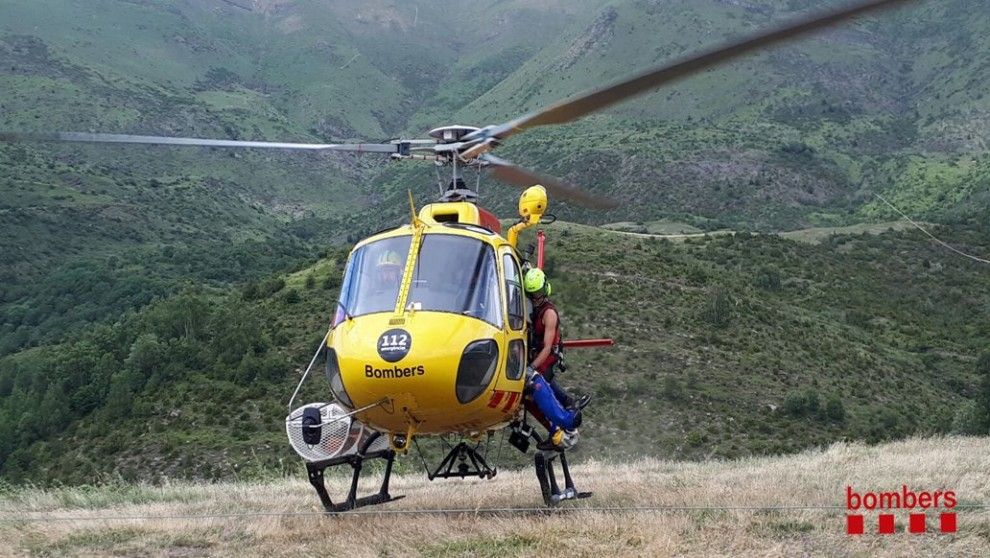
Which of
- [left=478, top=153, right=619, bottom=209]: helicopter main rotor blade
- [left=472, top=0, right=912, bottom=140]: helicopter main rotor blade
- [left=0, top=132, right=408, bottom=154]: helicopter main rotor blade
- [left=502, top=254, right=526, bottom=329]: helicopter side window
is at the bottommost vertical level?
[left=502, top=254, right=526, bottom=329]: helicopter side window

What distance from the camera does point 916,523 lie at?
274 inches

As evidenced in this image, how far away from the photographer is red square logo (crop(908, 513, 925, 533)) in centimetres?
687

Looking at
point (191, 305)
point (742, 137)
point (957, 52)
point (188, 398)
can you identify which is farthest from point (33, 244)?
point (957, 52)

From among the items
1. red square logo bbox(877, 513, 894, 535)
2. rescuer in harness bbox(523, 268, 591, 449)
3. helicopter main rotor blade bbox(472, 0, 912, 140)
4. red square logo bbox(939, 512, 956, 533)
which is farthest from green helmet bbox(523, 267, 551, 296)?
red square logo bbox(939, 512, 956, 533)

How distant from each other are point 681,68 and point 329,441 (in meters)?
4.90

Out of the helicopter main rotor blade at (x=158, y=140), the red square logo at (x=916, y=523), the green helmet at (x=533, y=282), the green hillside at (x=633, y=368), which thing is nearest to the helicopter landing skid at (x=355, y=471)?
the green helmet at (x=533, y=282)

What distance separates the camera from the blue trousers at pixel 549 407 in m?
8.92

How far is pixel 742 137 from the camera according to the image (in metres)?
123

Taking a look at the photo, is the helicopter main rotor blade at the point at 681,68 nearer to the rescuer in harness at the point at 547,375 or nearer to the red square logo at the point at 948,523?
the rescuer in harness at the point at 547,375

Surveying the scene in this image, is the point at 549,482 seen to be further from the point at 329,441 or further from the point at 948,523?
the point at 948,523

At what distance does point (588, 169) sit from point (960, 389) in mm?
69573

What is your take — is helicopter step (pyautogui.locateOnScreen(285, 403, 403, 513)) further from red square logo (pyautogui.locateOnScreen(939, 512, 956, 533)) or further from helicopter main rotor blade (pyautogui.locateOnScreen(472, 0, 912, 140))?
red square logo (pyautogui.locateOnScreen(939, 512, 956, 533))

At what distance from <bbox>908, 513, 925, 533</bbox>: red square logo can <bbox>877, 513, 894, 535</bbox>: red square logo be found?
0.45ft

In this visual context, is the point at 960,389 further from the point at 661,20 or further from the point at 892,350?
the point at 661,20
